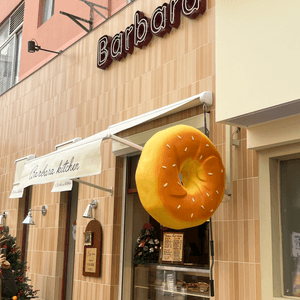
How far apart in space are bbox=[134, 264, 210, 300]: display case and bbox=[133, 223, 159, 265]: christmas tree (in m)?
0.09

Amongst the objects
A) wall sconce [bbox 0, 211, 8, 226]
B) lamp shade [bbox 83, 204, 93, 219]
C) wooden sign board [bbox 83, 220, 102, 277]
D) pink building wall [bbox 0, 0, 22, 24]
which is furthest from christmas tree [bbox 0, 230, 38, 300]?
pink building wall [bbox 0, 0, 22, 24]

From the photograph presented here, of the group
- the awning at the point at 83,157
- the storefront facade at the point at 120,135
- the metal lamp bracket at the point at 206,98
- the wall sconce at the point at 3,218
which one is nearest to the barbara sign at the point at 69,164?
the awning at the point at 83,157

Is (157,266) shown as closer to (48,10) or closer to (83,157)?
(83,157)

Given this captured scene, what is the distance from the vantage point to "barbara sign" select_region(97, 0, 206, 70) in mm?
5265

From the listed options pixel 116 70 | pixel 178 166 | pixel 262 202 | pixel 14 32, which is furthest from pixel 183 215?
pixel 14 32

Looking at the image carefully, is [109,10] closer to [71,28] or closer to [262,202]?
[71,28]

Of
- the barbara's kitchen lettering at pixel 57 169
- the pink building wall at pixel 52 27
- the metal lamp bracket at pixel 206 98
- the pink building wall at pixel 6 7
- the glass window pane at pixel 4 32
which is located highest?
the pink building wall at pixel 6 7

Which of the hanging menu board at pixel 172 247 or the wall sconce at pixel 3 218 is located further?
the wall sconce at pixel 3 218

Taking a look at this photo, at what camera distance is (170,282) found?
5234 millimetres

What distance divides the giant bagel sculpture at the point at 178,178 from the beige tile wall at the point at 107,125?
1.83 ft

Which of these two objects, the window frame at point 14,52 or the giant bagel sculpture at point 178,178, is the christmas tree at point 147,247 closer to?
the giant bagel sculpture at point 178,178

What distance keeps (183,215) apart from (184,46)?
8.30 ft

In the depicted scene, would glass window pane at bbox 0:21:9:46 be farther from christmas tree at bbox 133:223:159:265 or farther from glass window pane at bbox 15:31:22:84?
christmas tree at bbox 133:223:159:265

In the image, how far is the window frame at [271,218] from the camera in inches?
155
